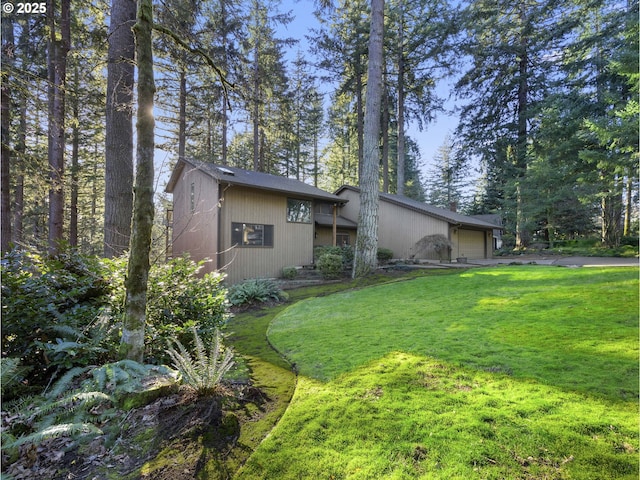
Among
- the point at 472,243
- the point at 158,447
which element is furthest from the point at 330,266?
the point at 472,243

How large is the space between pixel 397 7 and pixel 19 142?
765 inches

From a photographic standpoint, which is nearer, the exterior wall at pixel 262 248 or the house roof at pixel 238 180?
the house roof at pixel 238 180

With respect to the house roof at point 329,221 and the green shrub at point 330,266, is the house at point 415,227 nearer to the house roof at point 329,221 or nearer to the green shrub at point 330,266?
the house roof at point 329,221

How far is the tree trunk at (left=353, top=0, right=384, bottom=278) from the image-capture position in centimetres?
970

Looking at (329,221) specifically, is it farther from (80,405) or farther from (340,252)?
(80,405)

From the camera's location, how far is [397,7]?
17.2m

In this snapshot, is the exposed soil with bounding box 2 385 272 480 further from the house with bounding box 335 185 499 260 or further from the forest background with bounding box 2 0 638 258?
the house with bounding box 335 185 499 260

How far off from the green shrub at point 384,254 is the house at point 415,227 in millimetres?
1421

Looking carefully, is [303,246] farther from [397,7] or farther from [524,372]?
[397,7]

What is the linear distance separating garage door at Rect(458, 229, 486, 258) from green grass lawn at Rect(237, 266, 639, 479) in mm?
13060

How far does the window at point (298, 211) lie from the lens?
Answer: 13312mm

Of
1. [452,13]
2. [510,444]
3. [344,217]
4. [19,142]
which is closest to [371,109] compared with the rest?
[344,217]

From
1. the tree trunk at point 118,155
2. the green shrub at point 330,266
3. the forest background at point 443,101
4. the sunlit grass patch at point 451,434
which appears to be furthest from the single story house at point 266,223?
the sunlit grass patch at point 451,434

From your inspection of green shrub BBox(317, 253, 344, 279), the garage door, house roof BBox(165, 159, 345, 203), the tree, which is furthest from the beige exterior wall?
the tree
